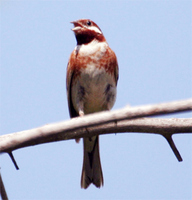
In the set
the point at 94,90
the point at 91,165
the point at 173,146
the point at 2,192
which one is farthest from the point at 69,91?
the point at 2,192

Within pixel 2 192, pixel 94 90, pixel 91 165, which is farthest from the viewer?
pixel 94 90

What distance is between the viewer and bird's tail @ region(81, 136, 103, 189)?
235 inches

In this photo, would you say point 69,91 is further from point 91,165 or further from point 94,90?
point 91,165

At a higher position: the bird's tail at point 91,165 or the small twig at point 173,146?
the small twig at point 173,146

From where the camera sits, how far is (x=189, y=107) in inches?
123

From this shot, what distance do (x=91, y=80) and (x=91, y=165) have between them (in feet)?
4.38

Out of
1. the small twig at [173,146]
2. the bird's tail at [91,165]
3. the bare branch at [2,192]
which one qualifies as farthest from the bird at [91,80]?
the bare branch at [2,192]

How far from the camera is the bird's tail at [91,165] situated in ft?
19.6

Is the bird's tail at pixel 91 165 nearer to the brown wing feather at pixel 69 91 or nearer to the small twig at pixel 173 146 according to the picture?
the brown wing feather at pixel 69 91

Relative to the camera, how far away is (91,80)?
614 centimetres

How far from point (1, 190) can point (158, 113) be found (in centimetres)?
182

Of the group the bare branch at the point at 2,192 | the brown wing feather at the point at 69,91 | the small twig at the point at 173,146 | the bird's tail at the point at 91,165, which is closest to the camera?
the bare branch at the point at 2,192

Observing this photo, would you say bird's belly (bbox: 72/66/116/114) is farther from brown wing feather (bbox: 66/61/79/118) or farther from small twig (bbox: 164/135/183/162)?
small twig (bbox: 164/135/183/162)

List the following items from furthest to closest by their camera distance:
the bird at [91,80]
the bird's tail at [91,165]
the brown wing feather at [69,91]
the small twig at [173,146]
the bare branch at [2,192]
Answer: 1. the brown wing feather at [69,91]
2. the bird at [91,80]
3. the bird's tail at [91,165]
4. the small twig at [173,146]
5. the bare branch at [2,192]
